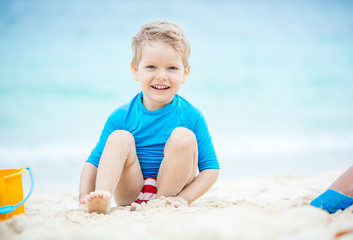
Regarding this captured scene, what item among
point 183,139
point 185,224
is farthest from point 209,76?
point 185,224

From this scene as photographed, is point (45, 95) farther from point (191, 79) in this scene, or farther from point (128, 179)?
point (128, 179)

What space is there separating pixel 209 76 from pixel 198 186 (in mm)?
9419

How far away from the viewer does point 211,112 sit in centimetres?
970

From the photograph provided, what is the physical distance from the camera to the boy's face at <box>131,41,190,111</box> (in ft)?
7.33

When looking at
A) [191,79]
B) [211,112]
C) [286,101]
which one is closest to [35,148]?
[211,112]

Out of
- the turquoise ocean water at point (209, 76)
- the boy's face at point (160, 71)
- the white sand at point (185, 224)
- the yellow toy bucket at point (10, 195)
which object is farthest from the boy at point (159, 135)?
the turquoise ocean water at point (209, 76)

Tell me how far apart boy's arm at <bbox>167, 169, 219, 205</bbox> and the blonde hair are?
0.78 meters

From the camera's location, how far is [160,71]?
2240mm

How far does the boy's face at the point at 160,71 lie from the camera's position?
7.33ft

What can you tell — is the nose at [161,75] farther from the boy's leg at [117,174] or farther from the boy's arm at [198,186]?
the boy's arm at [198,186]

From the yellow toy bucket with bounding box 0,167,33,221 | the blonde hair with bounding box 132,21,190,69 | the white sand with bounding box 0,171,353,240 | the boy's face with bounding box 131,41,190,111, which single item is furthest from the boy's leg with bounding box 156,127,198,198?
the yellow toy bucket with bounding box 0,167,33,221

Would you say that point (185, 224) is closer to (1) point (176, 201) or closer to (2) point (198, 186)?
(1) point (176, 201)

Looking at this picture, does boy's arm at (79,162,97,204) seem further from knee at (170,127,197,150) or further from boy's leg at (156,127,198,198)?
knee at (170,127,197,150)

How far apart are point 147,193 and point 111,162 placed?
39 cm
